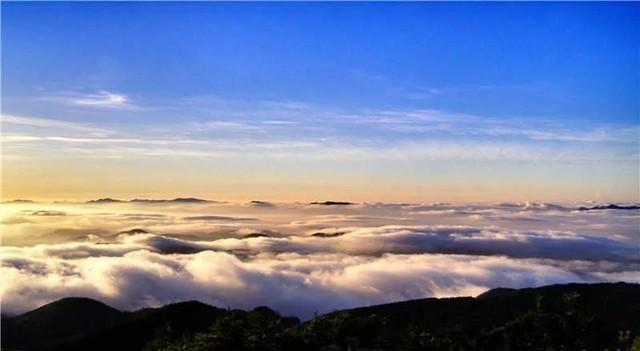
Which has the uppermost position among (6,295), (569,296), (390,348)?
(569,296)

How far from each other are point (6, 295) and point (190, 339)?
134 meters

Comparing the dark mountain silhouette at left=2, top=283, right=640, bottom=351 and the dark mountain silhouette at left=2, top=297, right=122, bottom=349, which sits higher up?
the dark mountain silhouette at left=2, top=283, right=640, bottom=351

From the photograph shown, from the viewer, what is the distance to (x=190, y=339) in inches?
1202

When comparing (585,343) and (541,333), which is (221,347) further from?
(585,343)

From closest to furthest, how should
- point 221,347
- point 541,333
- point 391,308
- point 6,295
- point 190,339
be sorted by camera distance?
point 221,347
point 190,339
point 541,333
point 391,308
point 6,295

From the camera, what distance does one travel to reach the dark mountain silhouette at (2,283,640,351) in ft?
95.2

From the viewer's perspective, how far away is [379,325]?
3222cm

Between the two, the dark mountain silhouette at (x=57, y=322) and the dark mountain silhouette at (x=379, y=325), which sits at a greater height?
the dark mountain silhouette at (x=379, y=325)

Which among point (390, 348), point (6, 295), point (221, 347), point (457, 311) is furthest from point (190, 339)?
point (6, 295)

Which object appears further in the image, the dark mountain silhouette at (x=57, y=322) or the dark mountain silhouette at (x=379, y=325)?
the dark mountain silhouette at (x=57, y=322)

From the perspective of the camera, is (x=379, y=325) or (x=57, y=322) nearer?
(x=379, y=325)

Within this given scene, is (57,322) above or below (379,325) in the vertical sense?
below

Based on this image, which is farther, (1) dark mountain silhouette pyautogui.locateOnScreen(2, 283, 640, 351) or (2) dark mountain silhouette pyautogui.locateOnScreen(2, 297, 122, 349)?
(2) dark mountain silhouette pyautogui.locateOnScreen(2, 297, 122, 349)

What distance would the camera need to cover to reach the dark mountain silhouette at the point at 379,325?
1143 inches
